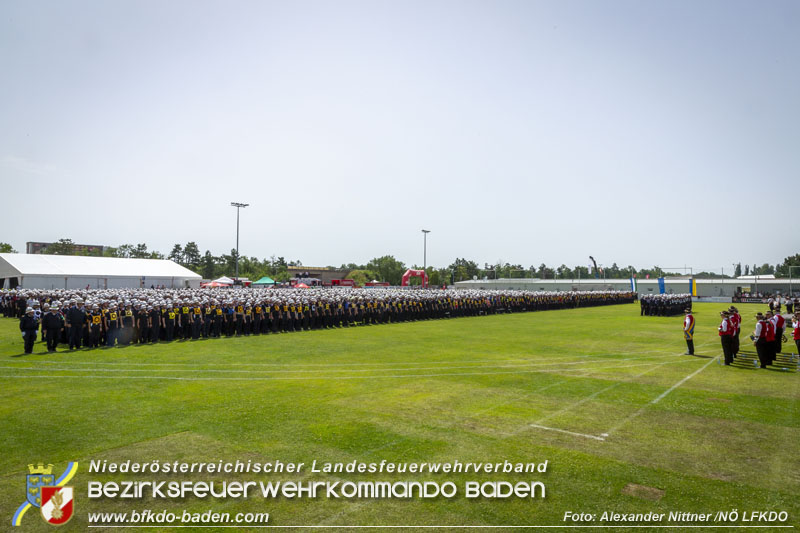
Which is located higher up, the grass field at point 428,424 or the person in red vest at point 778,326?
the person in red vest at point 778,326

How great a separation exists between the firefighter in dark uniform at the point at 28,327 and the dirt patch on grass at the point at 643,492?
16095 millimetres

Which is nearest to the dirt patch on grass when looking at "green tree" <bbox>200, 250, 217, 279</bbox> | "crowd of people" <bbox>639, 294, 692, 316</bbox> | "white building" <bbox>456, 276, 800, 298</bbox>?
"crowd of people" <bbox>639, 294, 692, 316</bbox>

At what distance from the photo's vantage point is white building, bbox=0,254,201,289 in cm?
4462

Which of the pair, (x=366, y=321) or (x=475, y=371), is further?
(x=366, y=321)

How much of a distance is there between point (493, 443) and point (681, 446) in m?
2.64

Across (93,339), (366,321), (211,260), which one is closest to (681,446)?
(93,339)

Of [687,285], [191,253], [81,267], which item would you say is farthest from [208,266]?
[687,285]

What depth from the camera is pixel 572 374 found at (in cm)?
1198

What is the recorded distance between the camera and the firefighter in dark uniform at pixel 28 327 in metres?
14.3

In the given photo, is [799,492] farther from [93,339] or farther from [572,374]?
[93,339]

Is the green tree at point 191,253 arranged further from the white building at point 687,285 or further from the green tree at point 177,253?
the white building at point 687,285

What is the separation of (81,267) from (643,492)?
57207mm

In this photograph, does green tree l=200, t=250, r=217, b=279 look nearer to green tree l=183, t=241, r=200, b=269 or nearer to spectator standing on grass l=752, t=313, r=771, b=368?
green tree l=183, t=241, r=200, b=269

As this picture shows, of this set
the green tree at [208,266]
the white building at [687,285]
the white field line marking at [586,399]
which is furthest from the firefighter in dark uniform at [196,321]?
the green tree at [208,266]
